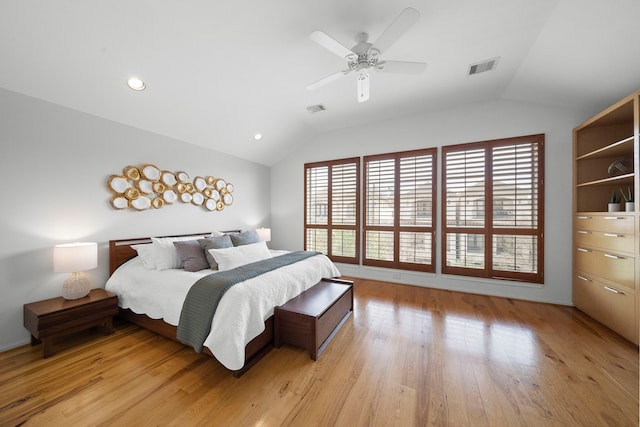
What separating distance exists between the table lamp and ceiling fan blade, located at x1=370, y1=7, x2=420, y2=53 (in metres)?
3.32

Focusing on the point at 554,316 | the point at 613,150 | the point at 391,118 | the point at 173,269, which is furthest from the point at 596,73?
the point at 173,269

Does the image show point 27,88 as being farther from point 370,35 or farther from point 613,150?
point 613,150

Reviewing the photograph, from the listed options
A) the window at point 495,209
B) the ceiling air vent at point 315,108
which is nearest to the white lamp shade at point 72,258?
the ceiling air vent at point 315,108

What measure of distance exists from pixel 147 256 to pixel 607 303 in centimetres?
521

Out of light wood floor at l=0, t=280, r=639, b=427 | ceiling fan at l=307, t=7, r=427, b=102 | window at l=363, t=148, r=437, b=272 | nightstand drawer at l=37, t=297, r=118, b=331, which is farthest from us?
window at l=363, t=148, r=437, b=272

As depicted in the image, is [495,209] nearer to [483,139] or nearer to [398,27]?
[483,139]

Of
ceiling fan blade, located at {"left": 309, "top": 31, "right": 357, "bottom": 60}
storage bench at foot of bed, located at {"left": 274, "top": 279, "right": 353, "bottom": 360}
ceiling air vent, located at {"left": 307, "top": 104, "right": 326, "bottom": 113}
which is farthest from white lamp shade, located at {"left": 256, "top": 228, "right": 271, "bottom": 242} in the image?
ceiling fan blade, located at {"left": 309, "top": 31, "right": 357, "bottom": 60}

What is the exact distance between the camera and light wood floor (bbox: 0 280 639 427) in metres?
1.49

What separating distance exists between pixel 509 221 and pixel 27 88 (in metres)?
5.93

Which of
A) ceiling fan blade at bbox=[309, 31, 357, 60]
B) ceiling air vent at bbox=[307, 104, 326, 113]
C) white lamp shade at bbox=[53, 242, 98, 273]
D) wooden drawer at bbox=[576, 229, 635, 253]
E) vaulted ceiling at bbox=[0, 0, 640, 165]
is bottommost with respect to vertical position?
white lamp shade at bbox=[53, 242, 98, 273]

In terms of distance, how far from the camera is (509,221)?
3482 mm

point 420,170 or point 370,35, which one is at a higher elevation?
point 370,35

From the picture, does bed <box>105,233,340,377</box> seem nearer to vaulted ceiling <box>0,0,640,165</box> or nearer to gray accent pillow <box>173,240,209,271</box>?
gray accent pillow <box>173,240,209,271</box>

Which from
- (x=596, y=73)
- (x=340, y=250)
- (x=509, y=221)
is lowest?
(x=340, y=250)
